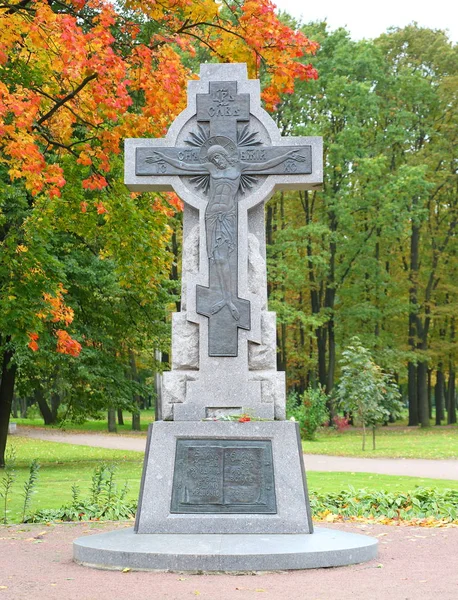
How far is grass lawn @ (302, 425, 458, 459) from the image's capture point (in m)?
25.2

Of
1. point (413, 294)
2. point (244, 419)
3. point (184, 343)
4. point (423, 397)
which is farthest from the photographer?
point (423, 397)

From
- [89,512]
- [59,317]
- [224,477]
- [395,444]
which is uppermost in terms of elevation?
[59,317]

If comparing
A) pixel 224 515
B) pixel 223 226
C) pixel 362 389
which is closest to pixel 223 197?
pixel 223 226

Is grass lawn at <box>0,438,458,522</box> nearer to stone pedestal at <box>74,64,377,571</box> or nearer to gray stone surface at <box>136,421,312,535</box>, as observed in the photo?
gray stone surface at <box>136,421,312,535</box>

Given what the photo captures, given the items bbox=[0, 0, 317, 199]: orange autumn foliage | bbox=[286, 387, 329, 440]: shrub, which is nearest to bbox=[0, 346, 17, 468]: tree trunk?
bbox=[0, 0, 317, 199]: orange autumn foliage

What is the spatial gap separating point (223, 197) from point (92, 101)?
14.1ft

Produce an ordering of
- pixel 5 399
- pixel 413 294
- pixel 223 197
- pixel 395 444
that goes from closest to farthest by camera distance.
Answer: pixel 223 197
pixel 5 399
pixel 395 444
pixel 413 294

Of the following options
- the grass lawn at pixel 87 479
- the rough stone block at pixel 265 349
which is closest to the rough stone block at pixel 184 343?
Result: the rough stone block at pixel 265 349

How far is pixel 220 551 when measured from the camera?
7.05m

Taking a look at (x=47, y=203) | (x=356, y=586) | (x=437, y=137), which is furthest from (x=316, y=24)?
(x=356, y=586)

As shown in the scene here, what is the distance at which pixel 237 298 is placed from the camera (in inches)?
343

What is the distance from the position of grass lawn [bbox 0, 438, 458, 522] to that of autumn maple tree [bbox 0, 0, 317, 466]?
2448 mm

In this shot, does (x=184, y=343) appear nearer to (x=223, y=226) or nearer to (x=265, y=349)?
(x=265, y=349)

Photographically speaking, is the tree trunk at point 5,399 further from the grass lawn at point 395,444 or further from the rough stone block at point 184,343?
the rough stone block at point 184,343
